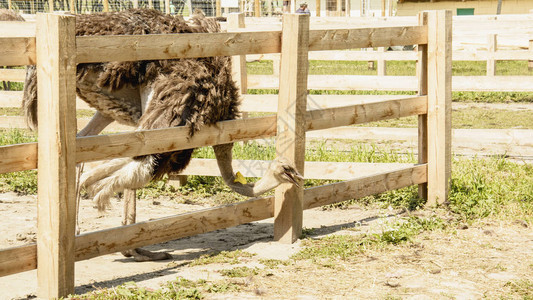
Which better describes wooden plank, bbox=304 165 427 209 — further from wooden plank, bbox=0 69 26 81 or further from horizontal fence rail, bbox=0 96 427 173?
wooden plank, bbox=0 69 26 81

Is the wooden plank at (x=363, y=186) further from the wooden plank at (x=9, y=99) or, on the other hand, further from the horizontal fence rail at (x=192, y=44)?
the wooden plank at (x=9, y=99)

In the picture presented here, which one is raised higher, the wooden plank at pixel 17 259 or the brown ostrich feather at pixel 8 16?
the brown ostrich feather at pixel 8 16

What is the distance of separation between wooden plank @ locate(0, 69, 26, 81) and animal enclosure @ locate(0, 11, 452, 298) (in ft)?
12.1

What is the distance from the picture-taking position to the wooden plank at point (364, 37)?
18.1ft

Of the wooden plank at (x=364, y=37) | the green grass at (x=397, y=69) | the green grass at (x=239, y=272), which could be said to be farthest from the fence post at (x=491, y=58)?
the green grass at (x=239, y=272)

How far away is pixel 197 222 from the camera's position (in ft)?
16.5

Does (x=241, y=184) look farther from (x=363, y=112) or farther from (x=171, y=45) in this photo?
(x=171, y=45)

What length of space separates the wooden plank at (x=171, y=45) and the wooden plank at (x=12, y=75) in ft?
13.9

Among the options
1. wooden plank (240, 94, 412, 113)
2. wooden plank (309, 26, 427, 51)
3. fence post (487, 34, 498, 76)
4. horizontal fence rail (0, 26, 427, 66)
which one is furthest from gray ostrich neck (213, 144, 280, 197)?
fence post (487, 34, 498, 76)

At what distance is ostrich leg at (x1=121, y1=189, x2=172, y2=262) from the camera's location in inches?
215

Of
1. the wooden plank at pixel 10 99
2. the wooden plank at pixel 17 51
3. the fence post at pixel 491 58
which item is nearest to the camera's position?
the wooden plank at pixel 17 51

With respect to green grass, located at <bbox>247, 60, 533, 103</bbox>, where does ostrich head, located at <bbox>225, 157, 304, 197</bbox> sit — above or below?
below

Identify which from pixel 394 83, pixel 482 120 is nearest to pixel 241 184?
pixel 394 83

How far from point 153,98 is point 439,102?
8.24 ft
